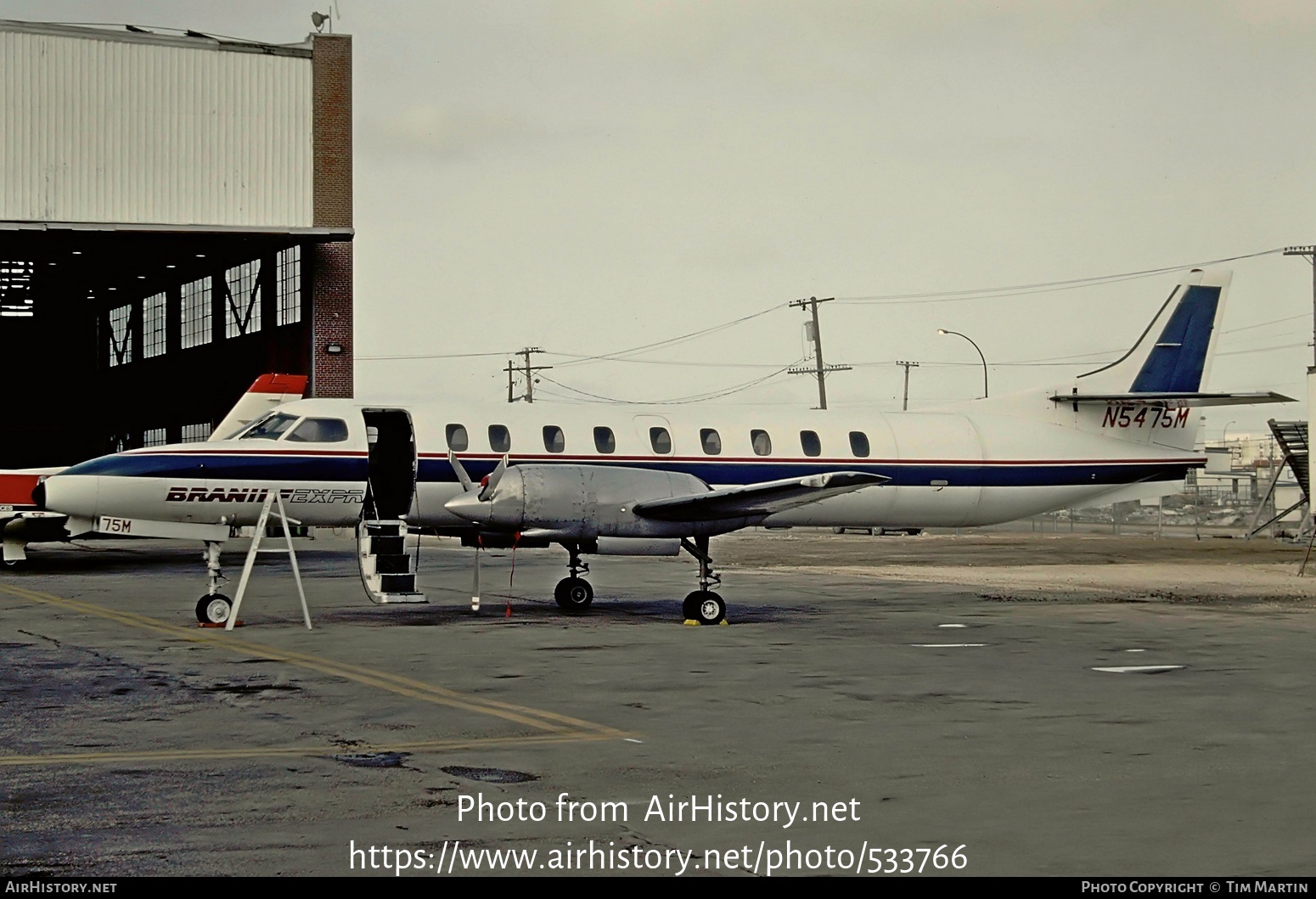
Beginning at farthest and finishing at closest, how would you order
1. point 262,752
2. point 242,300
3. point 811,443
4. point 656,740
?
point 242,300
point 811,443
point 656,740
point 262,752

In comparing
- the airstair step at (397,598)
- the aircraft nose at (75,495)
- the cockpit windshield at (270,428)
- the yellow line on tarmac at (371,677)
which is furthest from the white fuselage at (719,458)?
the yellow line on tarmac at (371,677)

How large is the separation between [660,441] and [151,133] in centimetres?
2643

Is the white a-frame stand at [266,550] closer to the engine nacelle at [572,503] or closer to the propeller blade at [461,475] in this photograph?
the engine nacelle at [572,503]

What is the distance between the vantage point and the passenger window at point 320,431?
22.3 metres

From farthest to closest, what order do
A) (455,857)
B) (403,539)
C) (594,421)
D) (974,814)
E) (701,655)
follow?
(594,421), (403,539), (701,655), (974,814), (455,857)

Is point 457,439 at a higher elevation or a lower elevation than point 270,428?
lower

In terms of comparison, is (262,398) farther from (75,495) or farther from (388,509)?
(75,495)

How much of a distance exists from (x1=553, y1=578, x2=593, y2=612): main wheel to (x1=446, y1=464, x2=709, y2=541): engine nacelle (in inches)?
95.0

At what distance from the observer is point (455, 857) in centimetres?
701

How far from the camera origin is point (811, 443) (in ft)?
83.3

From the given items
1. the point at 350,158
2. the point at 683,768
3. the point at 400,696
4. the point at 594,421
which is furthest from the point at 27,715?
the point at 350,158

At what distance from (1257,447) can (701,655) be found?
130 meters

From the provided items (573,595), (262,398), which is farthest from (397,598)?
(262,398)
